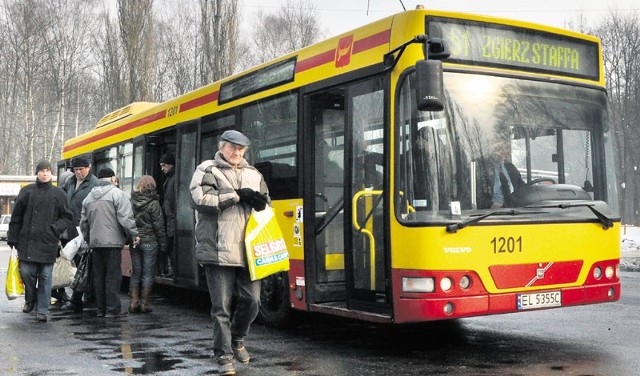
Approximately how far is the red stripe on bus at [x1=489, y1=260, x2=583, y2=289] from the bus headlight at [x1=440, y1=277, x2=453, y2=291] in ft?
1.24

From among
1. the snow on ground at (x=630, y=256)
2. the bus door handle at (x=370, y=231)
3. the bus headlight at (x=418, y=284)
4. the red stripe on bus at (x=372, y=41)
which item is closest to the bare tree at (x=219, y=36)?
the snow on ground at (x=630, y=256)

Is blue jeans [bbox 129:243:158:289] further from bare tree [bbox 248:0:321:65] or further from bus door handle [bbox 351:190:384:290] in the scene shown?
bare tree [bbox 248:0:321:65]

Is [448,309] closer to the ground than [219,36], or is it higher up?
closer to the ground

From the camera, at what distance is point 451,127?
6.84 metres

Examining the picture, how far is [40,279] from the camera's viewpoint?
9.75 m

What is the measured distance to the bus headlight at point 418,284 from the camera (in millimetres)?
6660

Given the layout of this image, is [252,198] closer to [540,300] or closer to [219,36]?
[540,300]

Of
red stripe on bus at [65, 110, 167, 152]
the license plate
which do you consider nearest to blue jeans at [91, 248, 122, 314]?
red stripe on bus at [65, 110, 167, 152]

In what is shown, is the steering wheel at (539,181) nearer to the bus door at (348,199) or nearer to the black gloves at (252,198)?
the bus door at (348,199)

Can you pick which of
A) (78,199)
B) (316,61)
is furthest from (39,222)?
(316,61)

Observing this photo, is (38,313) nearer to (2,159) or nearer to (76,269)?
(76,269)

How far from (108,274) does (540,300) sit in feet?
16.9

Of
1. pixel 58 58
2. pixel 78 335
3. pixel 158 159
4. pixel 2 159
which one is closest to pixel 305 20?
pixel 58 58

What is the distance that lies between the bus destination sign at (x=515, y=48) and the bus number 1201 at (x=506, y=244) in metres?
1.45
